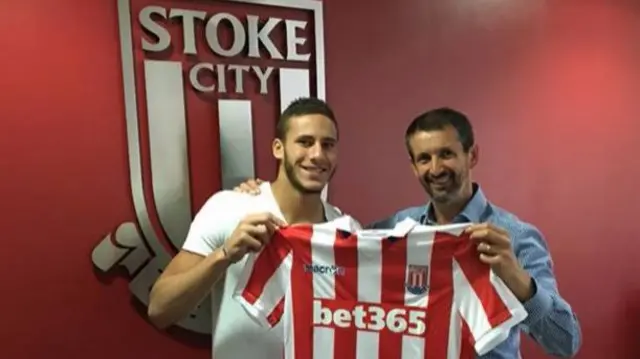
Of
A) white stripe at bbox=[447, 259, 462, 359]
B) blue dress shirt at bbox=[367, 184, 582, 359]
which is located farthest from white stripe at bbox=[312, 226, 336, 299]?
blue dress shirt at bbox=[367, 184, 582, 359]

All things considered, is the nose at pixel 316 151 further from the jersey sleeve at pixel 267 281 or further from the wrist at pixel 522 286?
the wrist at pixel 522 286

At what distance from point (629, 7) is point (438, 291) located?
92.6 inches

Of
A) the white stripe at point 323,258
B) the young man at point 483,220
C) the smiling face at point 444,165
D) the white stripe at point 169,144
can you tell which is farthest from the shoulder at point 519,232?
the white stripe at point 169,144

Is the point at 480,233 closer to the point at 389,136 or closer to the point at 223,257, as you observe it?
the point at 223,257

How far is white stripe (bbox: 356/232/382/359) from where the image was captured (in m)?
1.71

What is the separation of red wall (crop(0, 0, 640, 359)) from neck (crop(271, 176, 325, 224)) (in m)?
0.53

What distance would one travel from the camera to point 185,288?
1.70m

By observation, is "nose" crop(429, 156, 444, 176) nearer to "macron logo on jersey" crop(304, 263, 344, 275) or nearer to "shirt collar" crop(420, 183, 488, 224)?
"shirt collar" crop(420, 183, 488, 224)

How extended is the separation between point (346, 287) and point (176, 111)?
2.87ft

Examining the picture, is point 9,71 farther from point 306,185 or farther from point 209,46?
point 306,185

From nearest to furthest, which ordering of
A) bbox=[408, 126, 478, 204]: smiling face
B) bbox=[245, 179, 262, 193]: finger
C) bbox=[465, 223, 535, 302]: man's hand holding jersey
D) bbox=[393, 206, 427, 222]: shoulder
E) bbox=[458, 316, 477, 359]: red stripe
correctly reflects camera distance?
bbox=[465, 223, 535, 302]: man's hand holding jersey → bbox=[458, 316, 477, 359]: red stripe → bbox=[408, 126, 478, 204]: smiling face → bbox=[245, 179, 262, 193]: finger → bbox=[393, 206, 427, 222]: shoulder

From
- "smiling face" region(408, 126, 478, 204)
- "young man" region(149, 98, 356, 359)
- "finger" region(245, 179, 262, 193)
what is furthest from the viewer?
"finger" region(245, 179, 262, 193)

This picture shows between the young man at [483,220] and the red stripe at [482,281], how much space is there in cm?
4

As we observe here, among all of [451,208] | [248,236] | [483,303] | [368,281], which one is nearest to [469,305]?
[483,303]
